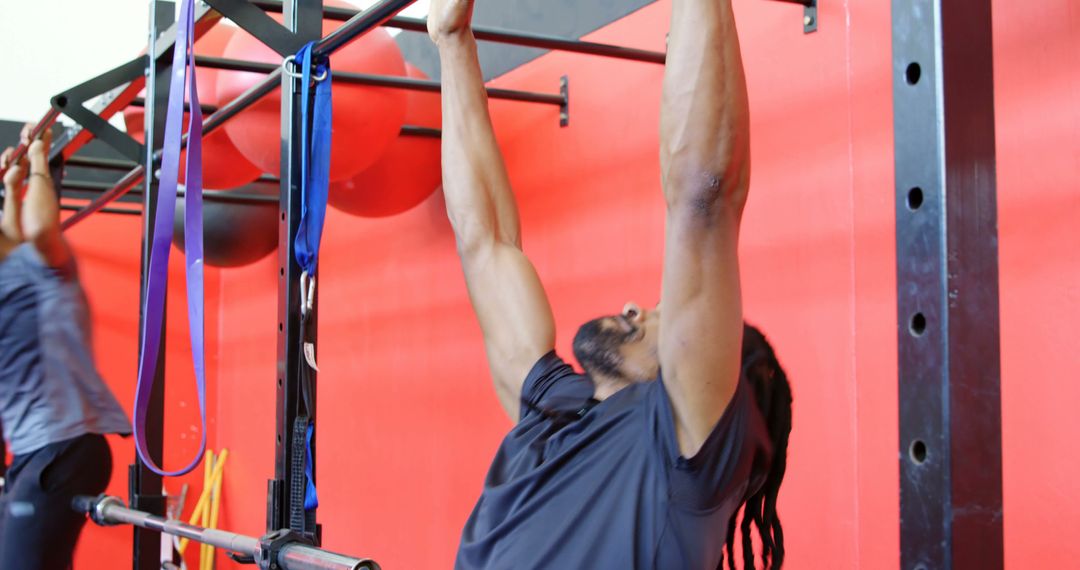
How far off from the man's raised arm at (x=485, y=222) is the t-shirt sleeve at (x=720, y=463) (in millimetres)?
588

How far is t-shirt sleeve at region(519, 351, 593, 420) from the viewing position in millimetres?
1772

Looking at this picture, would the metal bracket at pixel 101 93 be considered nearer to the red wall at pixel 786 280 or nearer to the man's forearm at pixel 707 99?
the red wall at pixel 786 280

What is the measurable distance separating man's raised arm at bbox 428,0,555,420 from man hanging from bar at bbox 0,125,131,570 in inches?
74.0

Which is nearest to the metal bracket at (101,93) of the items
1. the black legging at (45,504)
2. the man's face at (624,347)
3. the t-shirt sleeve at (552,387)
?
the black legging at (45,504)

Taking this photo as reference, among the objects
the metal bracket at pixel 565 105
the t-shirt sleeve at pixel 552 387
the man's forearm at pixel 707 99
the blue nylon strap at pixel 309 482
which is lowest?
the blue nylon strap at pixel 309 482

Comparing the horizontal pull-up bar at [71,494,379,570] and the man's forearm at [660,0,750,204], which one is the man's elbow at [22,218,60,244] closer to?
the horizontal pull-up bar at [71,494,379,570]

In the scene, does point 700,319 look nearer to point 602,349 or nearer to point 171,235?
point 602,349

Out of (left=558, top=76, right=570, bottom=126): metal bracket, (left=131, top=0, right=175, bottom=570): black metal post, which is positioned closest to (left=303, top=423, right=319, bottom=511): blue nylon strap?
(left=131, top=0, right=175, bottom=570): black metal post

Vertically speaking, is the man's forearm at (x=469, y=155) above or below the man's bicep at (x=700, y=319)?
above

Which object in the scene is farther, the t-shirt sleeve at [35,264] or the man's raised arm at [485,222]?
the t-shirt sleeve at [35,264]

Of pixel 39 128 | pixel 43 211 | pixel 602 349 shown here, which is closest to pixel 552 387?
pixel 602 349

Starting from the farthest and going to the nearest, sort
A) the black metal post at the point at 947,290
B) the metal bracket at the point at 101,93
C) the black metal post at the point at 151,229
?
the metal bracket at the point at 101,93 → the black metal post at the point at 151,229 → the black metal post at the point at 947,290

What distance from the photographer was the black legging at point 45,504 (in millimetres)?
3217

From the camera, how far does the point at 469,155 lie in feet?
6.81
